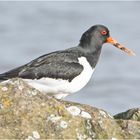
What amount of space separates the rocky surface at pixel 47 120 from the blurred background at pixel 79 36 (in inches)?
457

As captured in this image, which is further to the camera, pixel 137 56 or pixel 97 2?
pixel 97 2

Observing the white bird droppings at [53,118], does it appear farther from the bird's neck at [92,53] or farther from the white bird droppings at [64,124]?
the bird's neck at [92,53]

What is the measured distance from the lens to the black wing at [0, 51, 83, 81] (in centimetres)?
1171

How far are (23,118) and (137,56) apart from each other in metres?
16.4

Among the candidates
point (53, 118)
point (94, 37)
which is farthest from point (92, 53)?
point (53, 118)

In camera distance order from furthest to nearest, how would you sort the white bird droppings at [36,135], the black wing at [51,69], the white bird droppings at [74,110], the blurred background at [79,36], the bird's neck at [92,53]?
the blurred background at [79,36] → the bird's neck at [92,53] → the black wing at [51,69] → the white bird droppings at [74,110] → the white bird droppings at [36,135]

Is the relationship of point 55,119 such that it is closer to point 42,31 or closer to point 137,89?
point 137,89

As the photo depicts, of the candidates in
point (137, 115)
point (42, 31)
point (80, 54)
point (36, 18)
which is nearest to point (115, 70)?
point (42, 31)

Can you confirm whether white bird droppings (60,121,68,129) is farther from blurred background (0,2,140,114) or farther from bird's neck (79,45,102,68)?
blurred background (0,2,140,114)

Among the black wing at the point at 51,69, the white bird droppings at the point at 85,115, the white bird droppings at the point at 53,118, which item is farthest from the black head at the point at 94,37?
the white bird droppings at the point at 53,118

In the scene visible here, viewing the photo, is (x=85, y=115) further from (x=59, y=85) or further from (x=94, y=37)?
(x=94, y=37)

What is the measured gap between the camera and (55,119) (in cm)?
750

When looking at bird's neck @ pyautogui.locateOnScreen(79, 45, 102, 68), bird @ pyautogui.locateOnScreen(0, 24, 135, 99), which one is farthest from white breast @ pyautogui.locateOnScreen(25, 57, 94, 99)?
bird's neck @ pyautogui.locateOnScreen(79, 45, 102, 68)

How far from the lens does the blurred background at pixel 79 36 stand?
73.3 feet
